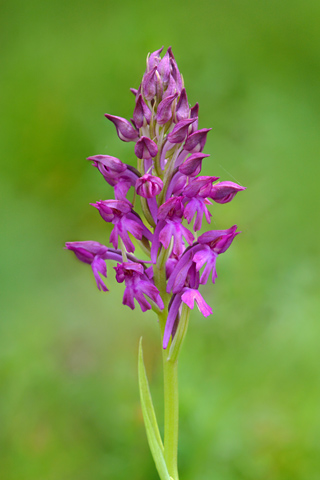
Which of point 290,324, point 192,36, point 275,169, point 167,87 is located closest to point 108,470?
point 290,324

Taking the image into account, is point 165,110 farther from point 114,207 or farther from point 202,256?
point 202,256

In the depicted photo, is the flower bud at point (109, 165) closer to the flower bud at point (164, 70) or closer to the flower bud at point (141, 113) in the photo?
the flower bud at point (141, 113)

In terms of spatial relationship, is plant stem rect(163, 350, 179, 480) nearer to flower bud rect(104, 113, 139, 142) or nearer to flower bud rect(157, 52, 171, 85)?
flower bud rect(104, 113, 139, 142)

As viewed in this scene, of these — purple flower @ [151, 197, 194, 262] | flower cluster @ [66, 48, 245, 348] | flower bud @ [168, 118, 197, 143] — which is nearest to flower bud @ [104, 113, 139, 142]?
flower cluster @ [66, 48, 245, 348]

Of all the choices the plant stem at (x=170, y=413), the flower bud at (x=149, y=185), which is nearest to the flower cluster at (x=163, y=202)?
the flower bud at (x=149, y=185)

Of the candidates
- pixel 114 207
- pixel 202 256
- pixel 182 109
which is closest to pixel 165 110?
pixel 182 109

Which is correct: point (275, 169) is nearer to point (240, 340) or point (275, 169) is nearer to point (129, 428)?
point (240, 340)
